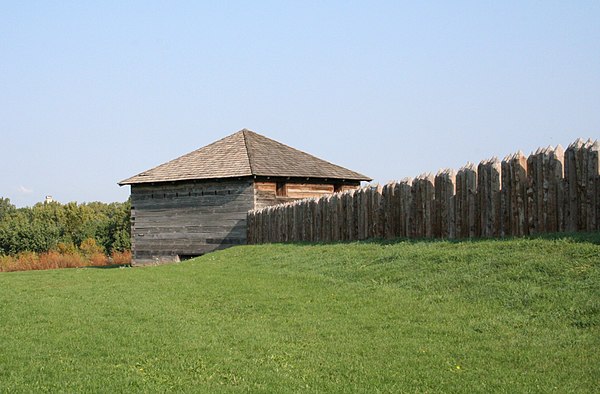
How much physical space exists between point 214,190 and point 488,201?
17.1 m

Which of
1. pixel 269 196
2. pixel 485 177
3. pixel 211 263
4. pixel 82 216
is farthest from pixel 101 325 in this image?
pixel 82 216

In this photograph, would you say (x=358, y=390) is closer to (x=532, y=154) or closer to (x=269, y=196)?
(x=532, y=154)

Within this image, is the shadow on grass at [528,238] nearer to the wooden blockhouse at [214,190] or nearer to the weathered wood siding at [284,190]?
the weathered wood siding at [284,190]

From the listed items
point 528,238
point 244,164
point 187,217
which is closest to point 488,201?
point 528,238

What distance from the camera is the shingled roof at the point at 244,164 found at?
2917 centimetres

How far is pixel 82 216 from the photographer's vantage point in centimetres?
Answer: 6988

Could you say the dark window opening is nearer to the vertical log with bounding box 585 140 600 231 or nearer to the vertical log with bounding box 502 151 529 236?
the vertical log with bounding box 502 151 529 236

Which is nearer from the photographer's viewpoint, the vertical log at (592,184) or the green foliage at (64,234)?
the vertical log at (592,184)

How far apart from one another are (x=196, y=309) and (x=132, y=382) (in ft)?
15.9

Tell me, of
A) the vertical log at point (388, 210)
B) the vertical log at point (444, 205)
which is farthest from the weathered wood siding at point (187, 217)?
the vertical log at point (444, 205)

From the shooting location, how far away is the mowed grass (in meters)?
7.26

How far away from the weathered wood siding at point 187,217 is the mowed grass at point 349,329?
44.0 ft

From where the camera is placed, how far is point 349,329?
966 cm

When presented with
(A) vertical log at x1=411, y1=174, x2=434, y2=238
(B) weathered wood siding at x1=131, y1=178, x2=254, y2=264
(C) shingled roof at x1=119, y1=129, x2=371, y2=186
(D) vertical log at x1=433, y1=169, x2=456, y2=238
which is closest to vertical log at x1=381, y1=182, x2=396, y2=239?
(A) vertical log at x1=411, y1=174, x2=434, y2=238
